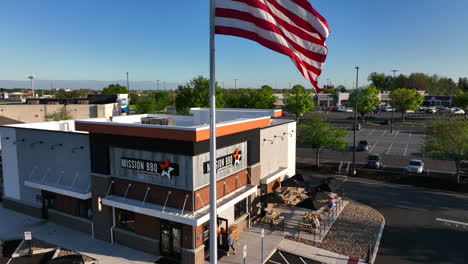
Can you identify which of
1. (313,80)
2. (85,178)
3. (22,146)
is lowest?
(85,178)

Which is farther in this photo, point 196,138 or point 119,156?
point 119,156

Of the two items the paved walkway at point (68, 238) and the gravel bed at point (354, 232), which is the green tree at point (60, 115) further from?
the gravel bed at point (354, 232)

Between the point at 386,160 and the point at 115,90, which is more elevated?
the point at 115,90

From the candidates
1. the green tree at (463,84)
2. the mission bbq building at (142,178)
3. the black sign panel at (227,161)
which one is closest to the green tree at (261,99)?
the mission bbq building at (142,178)

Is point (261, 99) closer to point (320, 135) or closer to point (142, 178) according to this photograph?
point (320, 135)

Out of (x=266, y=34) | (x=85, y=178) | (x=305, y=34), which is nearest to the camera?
(x=266, y=34)

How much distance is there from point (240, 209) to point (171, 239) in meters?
5.42

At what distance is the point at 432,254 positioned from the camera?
1742 cm

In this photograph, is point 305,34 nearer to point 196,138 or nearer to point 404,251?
point 196,138

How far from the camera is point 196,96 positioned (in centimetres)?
5738

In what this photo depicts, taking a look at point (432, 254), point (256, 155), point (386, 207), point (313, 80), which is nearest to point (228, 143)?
point (256, 155)

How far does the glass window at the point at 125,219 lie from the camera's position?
60.3 feet

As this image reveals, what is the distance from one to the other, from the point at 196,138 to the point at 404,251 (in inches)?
527

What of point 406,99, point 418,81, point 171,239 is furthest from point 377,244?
point 418,81
